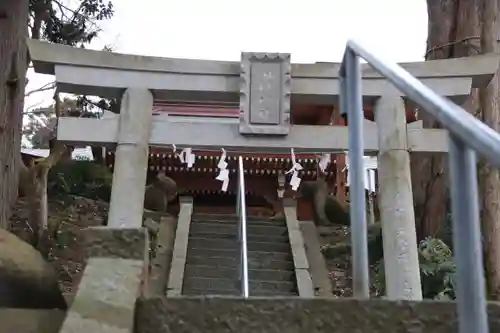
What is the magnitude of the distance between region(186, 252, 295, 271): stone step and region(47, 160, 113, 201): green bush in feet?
15.2

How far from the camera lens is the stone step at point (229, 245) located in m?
9.50

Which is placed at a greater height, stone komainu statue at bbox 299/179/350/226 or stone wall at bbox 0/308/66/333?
stone komainu statue at bbox 299/179/350/226

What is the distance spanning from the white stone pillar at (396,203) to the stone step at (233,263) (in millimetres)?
3082

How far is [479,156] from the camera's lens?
130 centimetres

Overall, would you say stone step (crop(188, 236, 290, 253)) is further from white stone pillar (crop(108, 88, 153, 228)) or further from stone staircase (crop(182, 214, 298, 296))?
white stone pillar (crop(108, 88, 153, 228))

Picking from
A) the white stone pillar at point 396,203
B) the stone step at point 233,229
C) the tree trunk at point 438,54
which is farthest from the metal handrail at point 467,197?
the stone step at point 233,229

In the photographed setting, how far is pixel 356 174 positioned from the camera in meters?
2.78

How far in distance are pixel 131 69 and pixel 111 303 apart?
4.12m

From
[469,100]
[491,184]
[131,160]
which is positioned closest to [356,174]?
[131,160]

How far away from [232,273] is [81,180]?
19.9 ft

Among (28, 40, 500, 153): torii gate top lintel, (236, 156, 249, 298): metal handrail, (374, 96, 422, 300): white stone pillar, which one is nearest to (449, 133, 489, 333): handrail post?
(374, 96, 422, 300): white stone pillar

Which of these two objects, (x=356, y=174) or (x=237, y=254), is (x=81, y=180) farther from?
(x=356, y=174)

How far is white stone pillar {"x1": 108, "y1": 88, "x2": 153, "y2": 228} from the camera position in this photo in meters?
5.78

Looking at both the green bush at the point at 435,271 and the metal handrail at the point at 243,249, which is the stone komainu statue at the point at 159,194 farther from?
the green bush at the point at 435,271
